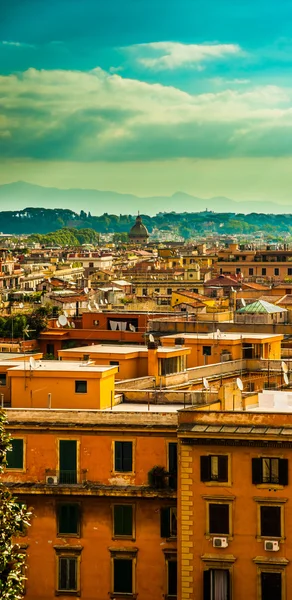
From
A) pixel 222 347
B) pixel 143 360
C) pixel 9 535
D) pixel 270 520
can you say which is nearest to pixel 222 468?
pixel 270 520

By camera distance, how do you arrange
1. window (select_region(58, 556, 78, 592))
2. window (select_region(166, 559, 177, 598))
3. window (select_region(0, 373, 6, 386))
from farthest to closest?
window (select_region(0, 373, 6, 386))
window (select_region(58, 556, 78, 592))
window (select_region(166, 559, 177, 598))

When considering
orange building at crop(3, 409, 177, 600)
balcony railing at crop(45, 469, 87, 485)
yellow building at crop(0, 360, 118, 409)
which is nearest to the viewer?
orange building at crop(3, 409, 177, 600)

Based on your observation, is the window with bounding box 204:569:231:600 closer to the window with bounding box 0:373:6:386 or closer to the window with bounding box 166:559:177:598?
the window with bounding box 166:559:177:598

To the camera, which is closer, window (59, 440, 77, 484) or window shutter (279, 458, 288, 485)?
window shutter (279, 458, 288, 485)

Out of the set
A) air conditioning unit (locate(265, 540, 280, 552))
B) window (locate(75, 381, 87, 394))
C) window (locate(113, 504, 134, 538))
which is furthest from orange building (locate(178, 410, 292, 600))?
window (locate(75, 381, 87, 394))

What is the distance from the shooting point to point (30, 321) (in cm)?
4959

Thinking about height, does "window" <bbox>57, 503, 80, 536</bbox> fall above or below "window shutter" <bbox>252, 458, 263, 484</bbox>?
below

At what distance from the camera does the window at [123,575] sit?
2042cm

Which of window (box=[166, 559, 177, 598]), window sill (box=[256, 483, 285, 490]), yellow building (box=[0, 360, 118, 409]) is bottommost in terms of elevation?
window (box=[166, 559, 177, 598])

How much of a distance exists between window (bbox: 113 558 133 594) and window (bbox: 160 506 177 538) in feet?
2.23

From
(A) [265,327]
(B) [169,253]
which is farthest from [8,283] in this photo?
(A) [265,327]

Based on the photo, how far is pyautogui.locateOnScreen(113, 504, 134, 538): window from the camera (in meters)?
20.5

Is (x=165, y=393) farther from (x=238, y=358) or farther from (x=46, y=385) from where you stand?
(x=238, y=358)

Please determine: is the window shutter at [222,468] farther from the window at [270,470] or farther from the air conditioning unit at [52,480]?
the air conditioning unit at [52,480]
